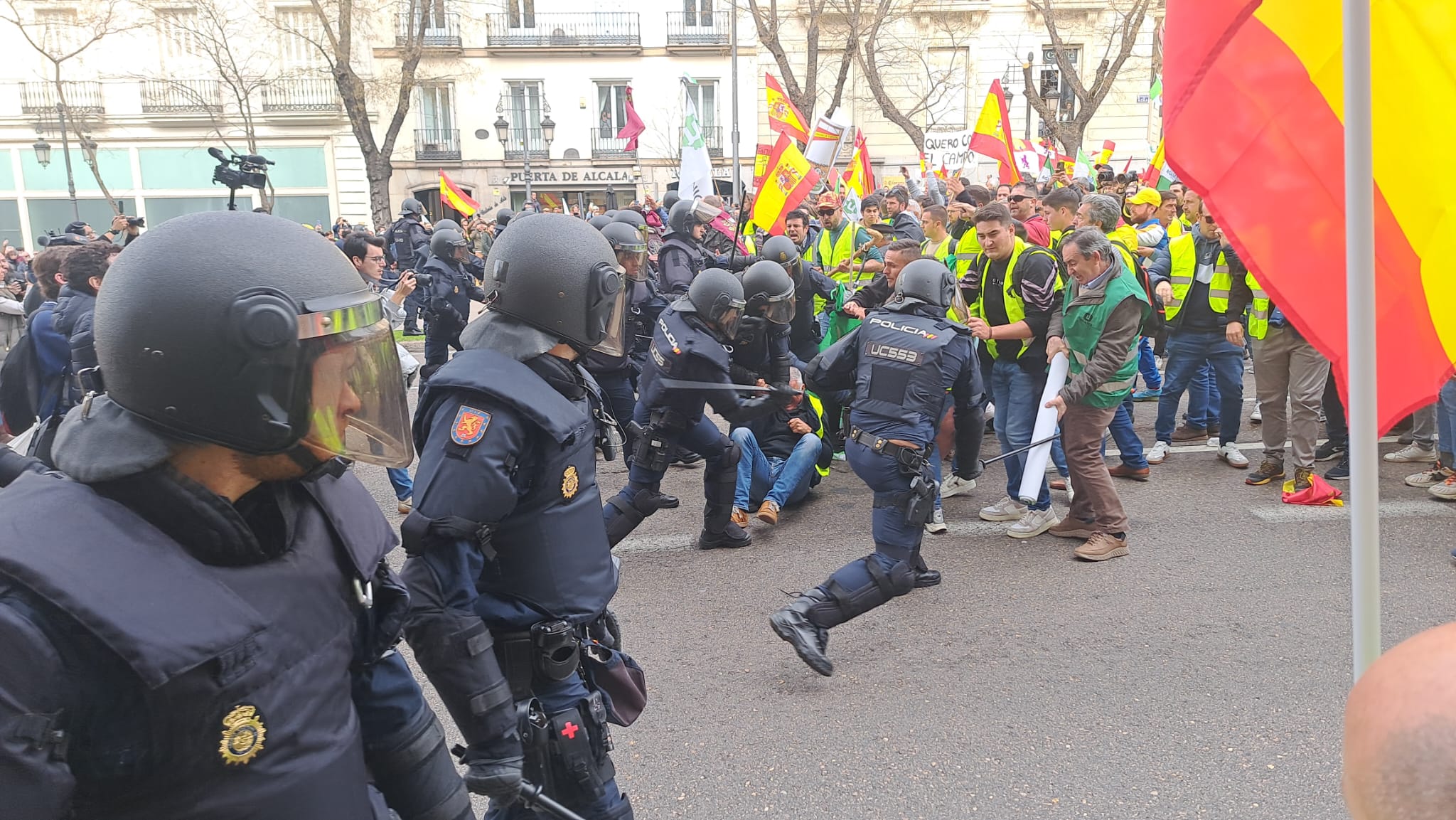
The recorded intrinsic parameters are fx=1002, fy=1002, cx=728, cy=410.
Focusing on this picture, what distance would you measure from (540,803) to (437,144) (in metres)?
34.7

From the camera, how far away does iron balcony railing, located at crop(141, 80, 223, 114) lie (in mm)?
32188

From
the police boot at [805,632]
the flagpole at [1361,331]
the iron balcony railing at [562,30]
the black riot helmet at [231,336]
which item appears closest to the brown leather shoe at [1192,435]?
the police boot at [805,632]

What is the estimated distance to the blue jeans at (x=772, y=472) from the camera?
634 cm

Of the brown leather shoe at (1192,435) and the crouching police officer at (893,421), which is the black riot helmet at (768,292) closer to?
the crouching police officer at (893,421)

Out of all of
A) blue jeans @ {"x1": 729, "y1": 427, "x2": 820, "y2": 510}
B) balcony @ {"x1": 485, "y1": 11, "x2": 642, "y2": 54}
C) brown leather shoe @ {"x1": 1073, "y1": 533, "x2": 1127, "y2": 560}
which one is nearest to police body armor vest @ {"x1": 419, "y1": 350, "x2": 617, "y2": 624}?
brown leather shoe @ {"x1": 1073, "y1": 533, "x2": 1127, "y2": 560}

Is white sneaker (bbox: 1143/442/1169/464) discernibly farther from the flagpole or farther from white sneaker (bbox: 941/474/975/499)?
the flagpole

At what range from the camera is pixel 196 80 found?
3247 centimetres

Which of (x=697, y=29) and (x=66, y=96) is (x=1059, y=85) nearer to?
(x=697, y=29)

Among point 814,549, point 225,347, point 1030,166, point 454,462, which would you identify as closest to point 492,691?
point 454,462

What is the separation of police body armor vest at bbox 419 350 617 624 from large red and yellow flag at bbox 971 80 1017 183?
1069cm

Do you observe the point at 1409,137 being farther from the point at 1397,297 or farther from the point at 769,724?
the point at 769,724

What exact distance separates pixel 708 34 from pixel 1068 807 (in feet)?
114

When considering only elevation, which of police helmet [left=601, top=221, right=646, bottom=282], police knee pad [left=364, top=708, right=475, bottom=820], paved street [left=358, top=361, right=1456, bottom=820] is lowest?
paved street [left=358, top=361, right=1456, bottom=820]

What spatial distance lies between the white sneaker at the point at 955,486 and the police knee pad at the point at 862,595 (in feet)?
8.76
